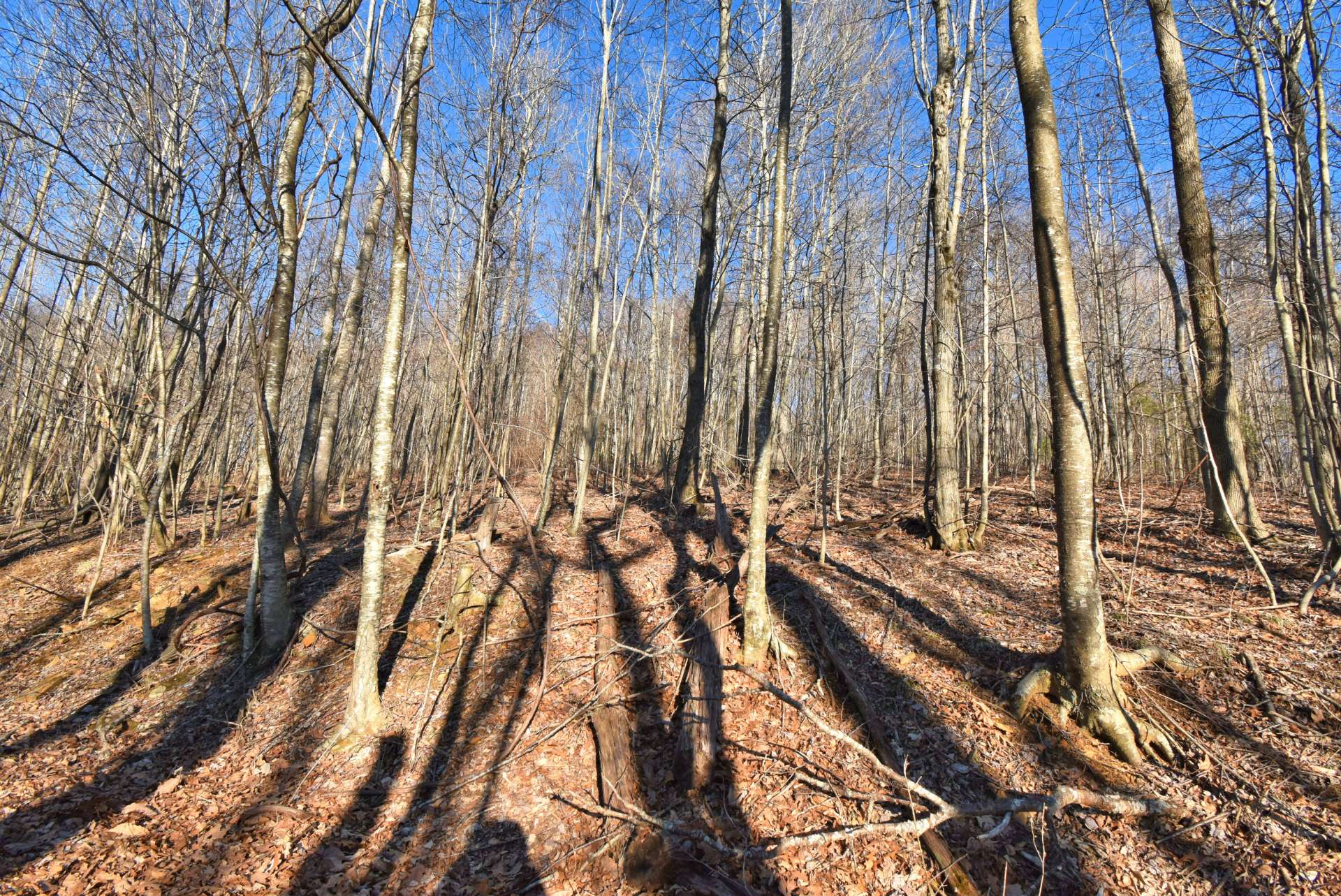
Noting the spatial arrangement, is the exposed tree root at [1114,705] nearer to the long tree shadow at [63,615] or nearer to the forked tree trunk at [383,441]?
the forked tree trunk at [383,441]

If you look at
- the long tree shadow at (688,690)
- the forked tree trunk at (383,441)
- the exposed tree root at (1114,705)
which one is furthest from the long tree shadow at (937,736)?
the forked tree trunk at (383,441)

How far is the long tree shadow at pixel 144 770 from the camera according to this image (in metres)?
3.76

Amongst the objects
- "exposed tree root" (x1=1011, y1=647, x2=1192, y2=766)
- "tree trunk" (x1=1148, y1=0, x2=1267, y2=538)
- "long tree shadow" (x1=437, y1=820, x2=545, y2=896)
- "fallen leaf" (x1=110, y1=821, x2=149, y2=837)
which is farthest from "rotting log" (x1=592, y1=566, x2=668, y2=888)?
"tree trunk" (x1=1148, y1=0, x2=1267, y2=538)

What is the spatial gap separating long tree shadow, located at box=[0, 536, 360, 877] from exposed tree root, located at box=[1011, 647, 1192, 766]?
6596 mm

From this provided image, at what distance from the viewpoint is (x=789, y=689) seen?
16.0 feet

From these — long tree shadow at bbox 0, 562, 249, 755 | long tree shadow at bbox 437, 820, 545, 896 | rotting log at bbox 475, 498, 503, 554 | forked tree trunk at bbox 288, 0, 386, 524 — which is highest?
forked tree trunk at bbox 288, 0, 386, 524

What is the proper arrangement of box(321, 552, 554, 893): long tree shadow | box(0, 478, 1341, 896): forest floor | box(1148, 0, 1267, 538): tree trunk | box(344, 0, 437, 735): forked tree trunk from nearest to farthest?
box(0, 478, 1341, 896): forest floor, box(321, 552, 554, 893): long tree shadow, box(344, 0, 437, 735): forked tree trunk, box(1148, 0, 1267, 538): tree trunk

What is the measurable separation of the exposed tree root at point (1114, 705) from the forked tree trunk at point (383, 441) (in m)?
5.09

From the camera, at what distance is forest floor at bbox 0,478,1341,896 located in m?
3.38

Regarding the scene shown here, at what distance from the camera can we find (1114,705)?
393 cm

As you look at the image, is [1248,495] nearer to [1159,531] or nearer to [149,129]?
[1159,531]

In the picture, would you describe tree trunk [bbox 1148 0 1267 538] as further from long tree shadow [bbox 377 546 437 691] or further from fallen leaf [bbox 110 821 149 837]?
fallen leaf [bbox 110 821 149 837]

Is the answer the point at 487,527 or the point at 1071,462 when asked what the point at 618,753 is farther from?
the point at 487,527

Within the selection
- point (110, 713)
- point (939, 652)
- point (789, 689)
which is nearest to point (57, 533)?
point (110, 713)
